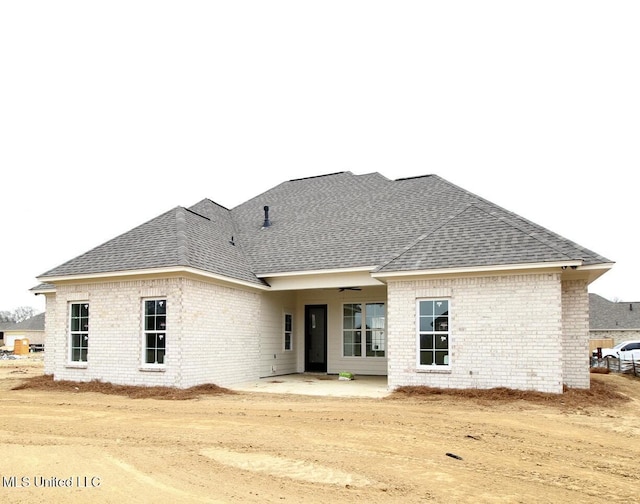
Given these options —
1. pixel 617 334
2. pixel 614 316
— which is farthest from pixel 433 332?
pixel 614 316

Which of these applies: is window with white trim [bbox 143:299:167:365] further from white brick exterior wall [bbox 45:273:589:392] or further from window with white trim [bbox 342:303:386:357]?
window with white trim [bbox 342:303:386:357]

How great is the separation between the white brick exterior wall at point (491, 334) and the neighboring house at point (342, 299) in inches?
1.1

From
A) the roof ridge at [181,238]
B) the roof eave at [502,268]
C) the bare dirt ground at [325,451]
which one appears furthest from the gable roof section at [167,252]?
the roof eave at [502,268]

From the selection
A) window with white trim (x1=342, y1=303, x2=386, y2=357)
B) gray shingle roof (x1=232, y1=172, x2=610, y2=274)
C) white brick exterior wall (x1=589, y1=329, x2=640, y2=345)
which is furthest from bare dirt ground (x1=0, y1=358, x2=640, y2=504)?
white brick exterior wall (x1=589, y1=329, x2=640, y2=345)

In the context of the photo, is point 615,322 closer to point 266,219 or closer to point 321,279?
point 266,219

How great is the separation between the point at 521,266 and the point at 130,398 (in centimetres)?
1009

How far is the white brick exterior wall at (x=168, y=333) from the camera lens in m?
14.3

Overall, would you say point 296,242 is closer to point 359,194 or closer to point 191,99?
point 359,194

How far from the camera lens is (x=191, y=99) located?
62.3 feet

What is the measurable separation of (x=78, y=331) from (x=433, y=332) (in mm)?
10218

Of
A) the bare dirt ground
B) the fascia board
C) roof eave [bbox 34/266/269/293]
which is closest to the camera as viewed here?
the bare dirt ground

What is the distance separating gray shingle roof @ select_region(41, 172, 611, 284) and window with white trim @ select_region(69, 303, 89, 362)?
1129 mm

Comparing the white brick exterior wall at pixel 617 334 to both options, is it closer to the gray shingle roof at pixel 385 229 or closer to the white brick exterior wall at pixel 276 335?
the gray shingle roof at pixel 385 229

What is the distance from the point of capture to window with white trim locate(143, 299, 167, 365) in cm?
1460
